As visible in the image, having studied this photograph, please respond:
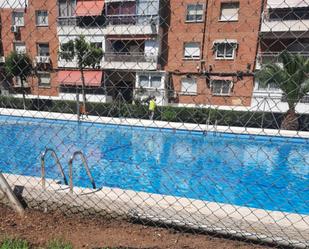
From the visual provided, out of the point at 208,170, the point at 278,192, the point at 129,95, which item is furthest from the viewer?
the point at 129,95

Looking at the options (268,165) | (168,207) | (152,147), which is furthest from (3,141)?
(168,207)

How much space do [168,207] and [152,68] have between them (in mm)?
19194

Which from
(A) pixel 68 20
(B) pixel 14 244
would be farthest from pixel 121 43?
(B) pixel 14 244

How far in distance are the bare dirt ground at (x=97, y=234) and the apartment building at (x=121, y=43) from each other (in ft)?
5.77

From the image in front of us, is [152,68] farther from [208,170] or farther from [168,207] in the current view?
[168,207]

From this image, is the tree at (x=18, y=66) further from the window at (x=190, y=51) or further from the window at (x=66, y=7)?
the window at (x=190, y=51)

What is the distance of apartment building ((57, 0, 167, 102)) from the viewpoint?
535 cm

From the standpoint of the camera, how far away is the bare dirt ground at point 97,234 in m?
2.12

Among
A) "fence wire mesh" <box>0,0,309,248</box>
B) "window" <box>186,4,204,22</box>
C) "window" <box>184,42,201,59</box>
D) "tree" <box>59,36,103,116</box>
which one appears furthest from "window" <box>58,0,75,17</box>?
"window" <box>184,42,201,59</box>

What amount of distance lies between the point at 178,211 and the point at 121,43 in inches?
707

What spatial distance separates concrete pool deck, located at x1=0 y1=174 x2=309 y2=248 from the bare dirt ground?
0.23ft

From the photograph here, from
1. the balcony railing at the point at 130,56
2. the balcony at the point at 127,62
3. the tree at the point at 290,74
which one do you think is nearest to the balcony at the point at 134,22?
the balcony railing at the point at 130,56

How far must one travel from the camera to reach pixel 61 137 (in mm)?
12312

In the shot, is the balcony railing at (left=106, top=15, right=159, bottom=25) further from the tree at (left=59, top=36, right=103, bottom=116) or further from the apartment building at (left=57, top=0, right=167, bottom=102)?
the tree at (left=59, top=36, right=103, bottom=116)
